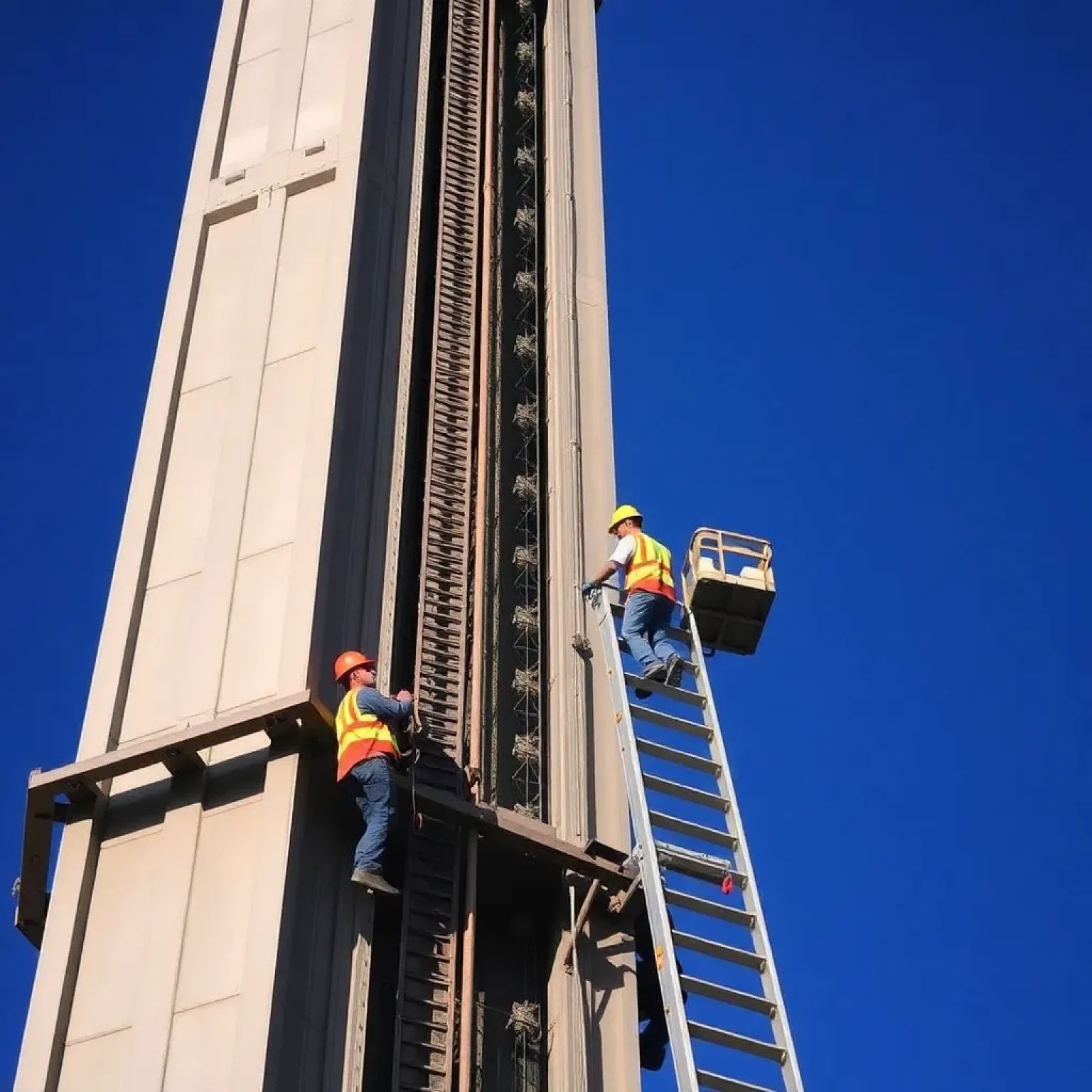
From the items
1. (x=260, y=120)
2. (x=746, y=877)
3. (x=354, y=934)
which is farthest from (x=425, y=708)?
(x=260, y=120)

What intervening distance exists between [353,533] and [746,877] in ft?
18.0

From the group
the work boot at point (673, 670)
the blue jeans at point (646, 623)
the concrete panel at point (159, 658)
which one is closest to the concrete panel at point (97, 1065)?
the concrete panel at point (159, 658)

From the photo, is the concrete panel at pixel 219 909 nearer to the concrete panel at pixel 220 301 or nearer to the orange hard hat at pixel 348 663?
the orange hard hat at pixel 348 663

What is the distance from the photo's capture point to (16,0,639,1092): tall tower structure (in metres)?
16.0

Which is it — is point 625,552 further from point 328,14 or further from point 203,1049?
point 328,14

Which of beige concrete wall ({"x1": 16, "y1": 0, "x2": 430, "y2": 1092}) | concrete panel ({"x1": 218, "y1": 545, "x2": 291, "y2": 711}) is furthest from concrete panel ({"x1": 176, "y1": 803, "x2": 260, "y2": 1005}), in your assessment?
concrete panel ({"x1": 218, "y1": 545, "x2": 291, "y2": 711})

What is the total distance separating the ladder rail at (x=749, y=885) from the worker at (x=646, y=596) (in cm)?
28

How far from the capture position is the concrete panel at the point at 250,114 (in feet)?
79.6

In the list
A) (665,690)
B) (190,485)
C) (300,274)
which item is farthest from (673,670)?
(300,274)

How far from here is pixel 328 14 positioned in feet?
85.3

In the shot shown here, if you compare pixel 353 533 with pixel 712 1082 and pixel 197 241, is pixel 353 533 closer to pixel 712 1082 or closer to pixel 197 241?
pixel 197 241

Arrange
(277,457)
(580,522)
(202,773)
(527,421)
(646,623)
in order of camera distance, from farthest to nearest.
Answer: (527,421) → (580,522) → (277,457) → (646,623) → (202,773)

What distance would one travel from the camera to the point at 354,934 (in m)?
16.5

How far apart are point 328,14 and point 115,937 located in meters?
13.6
